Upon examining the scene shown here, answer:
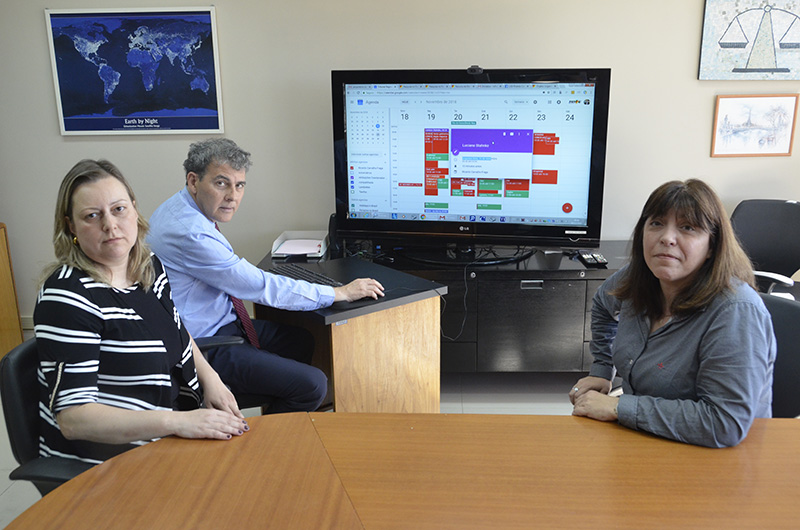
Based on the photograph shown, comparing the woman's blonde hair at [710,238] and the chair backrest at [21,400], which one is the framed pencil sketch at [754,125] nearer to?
the woman's blonde hair at [710,238]

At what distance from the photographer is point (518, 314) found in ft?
10.2

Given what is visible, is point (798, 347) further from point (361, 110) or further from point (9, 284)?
point (9, 284)

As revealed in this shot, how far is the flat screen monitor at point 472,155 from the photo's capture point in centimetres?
305

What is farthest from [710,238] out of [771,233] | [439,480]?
[771,233]

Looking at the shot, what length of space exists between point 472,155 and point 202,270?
4.92 ft

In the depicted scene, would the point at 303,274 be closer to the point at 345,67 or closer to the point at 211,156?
the point at 211,156

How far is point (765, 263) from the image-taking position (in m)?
3.27

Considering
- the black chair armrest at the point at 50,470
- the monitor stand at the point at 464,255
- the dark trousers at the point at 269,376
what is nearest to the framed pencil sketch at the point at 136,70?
the monitor stand at the point at 464,255

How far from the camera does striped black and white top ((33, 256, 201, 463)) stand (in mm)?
1432

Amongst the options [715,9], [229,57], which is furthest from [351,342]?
[715,9]

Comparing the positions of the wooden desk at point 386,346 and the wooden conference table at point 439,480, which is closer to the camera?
the wooden conference table at point 439,480

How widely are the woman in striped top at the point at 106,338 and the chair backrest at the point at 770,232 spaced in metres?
2.81

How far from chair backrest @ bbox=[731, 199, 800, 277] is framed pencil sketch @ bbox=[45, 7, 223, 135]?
2.85 metres

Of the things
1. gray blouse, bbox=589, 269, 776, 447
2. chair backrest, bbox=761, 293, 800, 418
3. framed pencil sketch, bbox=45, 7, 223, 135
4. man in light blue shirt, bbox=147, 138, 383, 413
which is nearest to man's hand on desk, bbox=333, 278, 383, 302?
man in light blue shirt, bbox=147, 138, 383, 413
